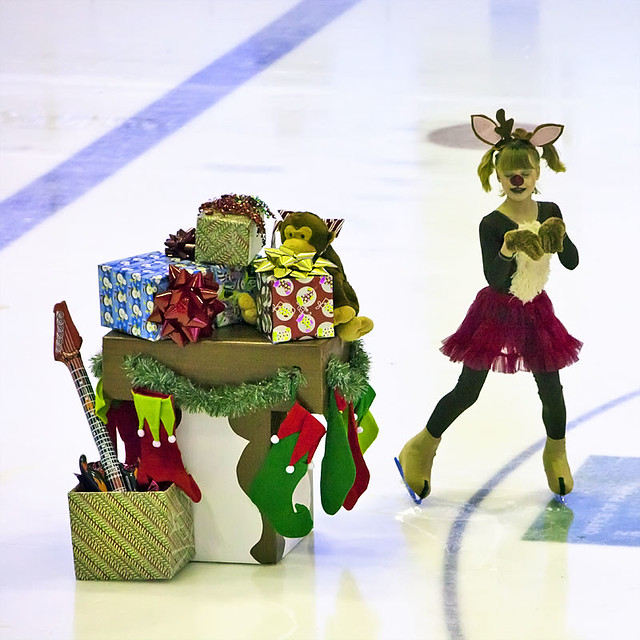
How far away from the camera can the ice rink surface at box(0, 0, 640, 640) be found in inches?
124

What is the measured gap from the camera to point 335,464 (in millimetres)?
3279

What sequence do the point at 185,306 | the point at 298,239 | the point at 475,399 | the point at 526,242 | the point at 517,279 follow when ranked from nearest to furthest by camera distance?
the point at 185,306
the point at 298,239
the point at 526,242
the point at 517,279
the point at 475,399

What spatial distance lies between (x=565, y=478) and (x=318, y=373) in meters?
0.91

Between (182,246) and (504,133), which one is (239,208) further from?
(504,133)

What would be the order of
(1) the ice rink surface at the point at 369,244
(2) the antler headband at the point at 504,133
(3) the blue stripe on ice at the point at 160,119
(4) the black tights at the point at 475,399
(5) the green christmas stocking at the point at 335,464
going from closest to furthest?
(1) the ice rink surface at the point at 369,244 < (5) the green christmas stocking at the point at 335,464 < (2) the antler headband at the point at 504,133 < (4) the black tights at the point at 475,399 < (3) the blue stripe on ice at the point at 160,119

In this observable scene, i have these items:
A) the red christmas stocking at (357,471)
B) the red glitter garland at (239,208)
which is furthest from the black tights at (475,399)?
the red glitter garland at (239,208)

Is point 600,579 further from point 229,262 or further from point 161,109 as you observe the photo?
point 161,109

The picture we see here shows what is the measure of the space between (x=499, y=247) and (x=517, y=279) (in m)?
0.10

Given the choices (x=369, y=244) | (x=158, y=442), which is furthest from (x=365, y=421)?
(x=369, y=244)

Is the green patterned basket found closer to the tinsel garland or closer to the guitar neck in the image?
the guitar neck

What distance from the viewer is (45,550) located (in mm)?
3434

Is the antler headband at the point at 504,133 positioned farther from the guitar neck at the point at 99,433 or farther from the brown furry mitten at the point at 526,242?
the guitar neck at the point at 99,433

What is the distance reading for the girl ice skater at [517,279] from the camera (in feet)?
11.4

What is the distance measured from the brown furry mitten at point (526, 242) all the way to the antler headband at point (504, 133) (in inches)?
10.3
